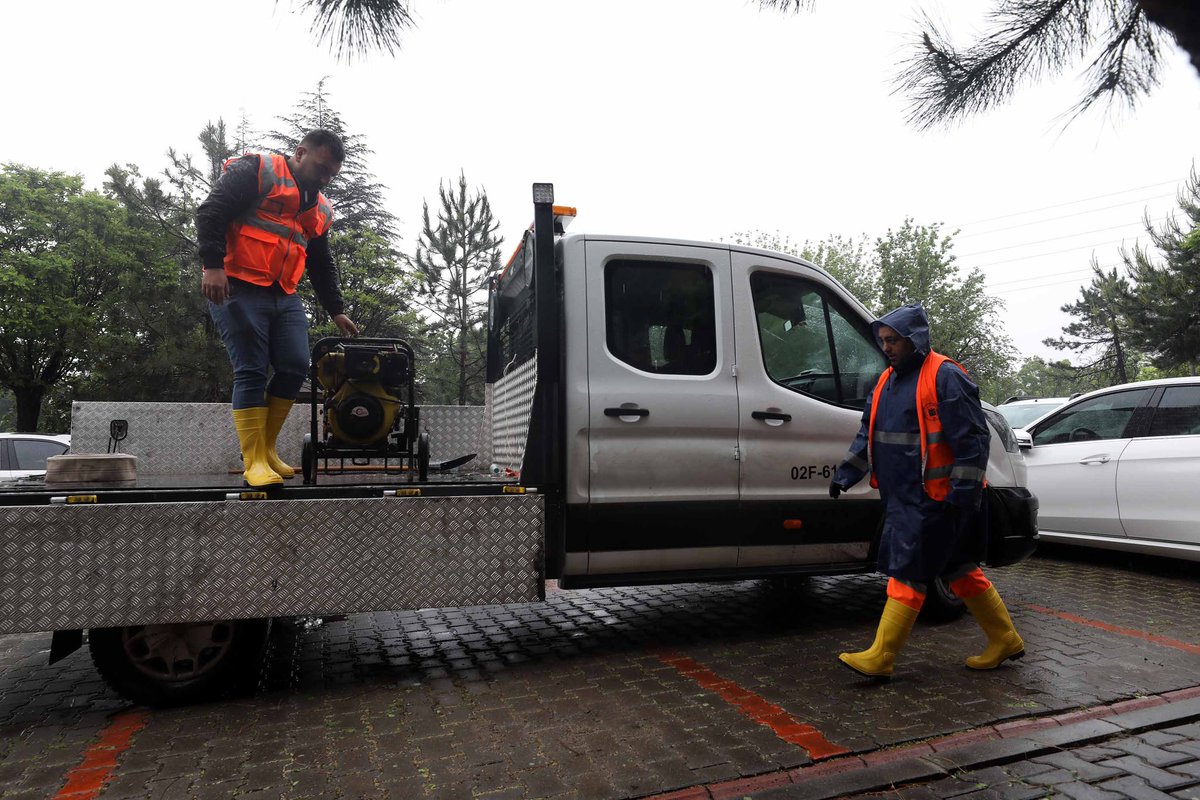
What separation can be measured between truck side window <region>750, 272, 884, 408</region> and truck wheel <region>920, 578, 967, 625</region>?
135 centimetres

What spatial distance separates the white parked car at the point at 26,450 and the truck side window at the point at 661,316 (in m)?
7.81

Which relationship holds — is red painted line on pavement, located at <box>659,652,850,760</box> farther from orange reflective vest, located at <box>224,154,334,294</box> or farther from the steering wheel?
the steering wheel

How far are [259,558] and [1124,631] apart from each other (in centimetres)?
510

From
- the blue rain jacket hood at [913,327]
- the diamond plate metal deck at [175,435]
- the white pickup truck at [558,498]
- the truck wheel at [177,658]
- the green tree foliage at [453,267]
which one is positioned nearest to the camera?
the white pickup truck at [558,498]

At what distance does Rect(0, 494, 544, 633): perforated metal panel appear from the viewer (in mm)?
3156

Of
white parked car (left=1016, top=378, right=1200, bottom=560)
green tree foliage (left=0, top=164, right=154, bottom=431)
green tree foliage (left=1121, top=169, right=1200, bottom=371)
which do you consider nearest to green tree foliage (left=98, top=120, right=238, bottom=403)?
green tree foliage (left=0, top=164, right=154, bottom=431)

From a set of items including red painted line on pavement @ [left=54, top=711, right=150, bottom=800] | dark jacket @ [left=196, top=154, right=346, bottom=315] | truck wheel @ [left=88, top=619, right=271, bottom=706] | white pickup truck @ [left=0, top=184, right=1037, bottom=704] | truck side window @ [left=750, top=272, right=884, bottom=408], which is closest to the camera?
red painted line on pavement @ [left=54, top=711, right=150, bottom=800]

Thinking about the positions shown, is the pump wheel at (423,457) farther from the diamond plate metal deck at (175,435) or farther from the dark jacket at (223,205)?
the dark jacket at (223,205)

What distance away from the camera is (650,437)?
4.12 meters

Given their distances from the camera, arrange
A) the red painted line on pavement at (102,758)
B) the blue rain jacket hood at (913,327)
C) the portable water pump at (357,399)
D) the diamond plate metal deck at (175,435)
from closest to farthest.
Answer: the red painted line on pavement at (102,758), the blue rain jacket hood at (913,327), the portable water pump at (357,399), the diamond plate metal deck at (175,435)

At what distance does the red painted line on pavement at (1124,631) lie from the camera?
4.36 m

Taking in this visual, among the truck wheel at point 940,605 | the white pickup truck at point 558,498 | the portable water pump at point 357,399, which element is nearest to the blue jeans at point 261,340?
the portable water pump at point 357,399

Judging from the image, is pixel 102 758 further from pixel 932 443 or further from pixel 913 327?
pixel 913 327

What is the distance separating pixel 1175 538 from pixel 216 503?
6.99 metres
